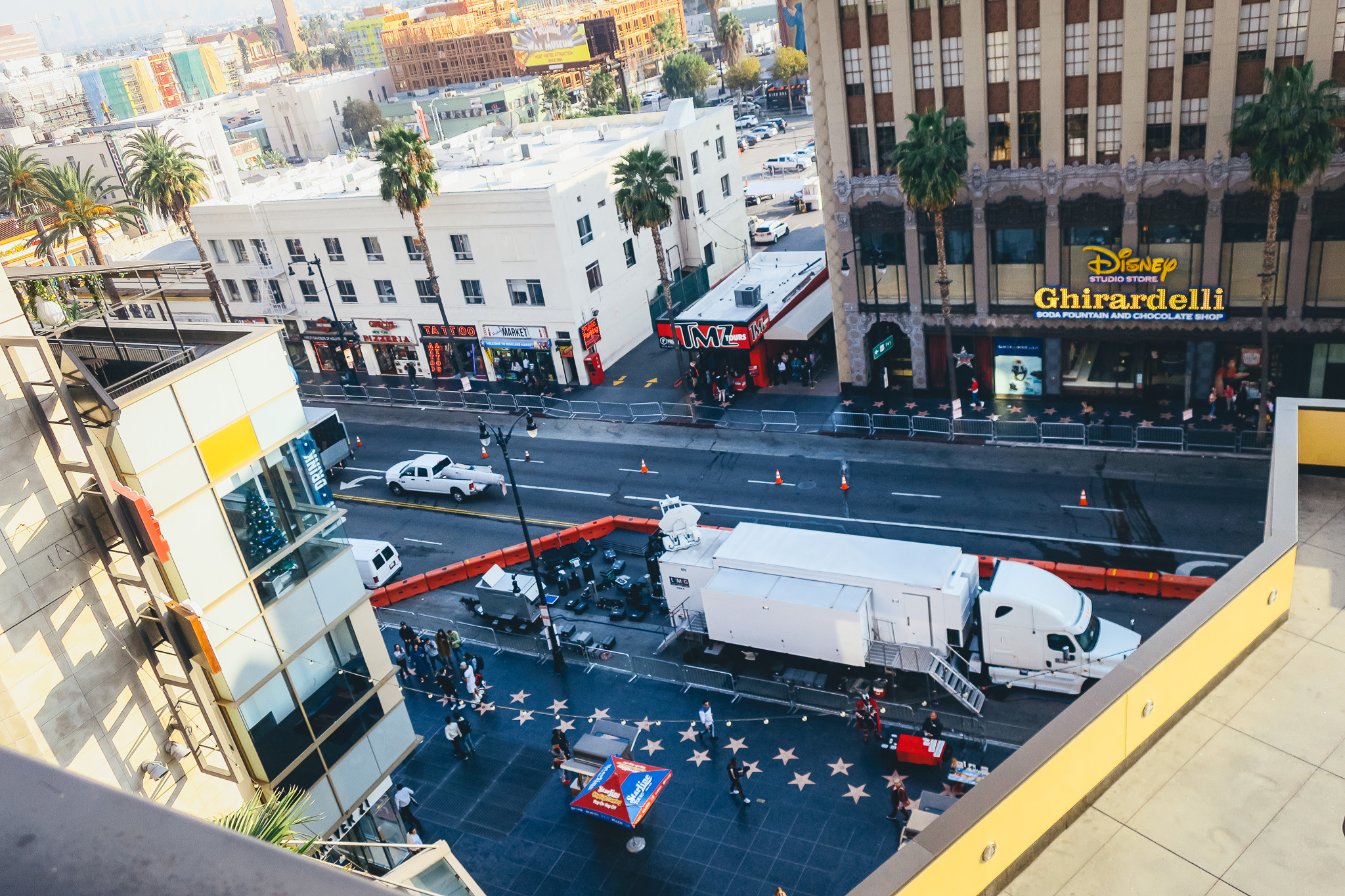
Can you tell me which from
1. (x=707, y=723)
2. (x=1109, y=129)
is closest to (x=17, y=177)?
(x=707, y=723)

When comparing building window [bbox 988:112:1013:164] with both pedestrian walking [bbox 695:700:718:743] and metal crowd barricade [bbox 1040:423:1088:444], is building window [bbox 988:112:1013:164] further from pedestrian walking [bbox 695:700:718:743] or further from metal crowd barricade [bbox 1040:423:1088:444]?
pedestrian walking [bbox 695:700:718:743]

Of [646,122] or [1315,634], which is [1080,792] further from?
[646,122]

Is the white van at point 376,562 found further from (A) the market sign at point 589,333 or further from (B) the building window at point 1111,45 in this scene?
(B) the building window at point 1111,45

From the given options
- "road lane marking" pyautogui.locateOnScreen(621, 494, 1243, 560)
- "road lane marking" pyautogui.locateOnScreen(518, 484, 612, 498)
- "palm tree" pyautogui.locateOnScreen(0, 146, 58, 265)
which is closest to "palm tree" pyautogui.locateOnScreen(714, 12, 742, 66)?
"palm tree" pyautogui.locateOnScreen(0, 146, 58, 265)

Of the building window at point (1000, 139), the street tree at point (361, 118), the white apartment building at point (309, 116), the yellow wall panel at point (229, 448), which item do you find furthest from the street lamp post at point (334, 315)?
the white apartment building at point (309, 116)

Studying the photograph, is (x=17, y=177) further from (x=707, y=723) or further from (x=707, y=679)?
(x=707, y=723)

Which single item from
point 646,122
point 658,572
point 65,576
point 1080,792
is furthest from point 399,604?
point 646,122
